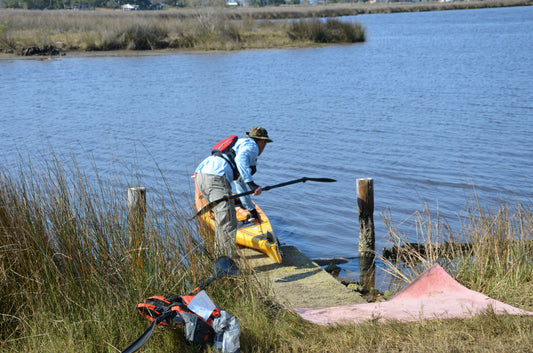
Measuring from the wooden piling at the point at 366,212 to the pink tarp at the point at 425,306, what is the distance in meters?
2.66

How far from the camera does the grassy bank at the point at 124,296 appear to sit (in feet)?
15.9

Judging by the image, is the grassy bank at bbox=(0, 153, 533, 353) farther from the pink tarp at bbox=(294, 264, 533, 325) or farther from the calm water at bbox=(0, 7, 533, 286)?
the calm water at bbox=(0, 7, 533, 286)

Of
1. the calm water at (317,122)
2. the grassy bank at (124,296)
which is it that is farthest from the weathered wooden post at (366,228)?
the grassy bank at (124,296)

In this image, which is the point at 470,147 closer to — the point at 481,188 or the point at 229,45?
the point at 481,188

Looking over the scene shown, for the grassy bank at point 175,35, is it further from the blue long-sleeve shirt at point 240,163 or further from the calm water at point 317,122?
the blue long-sleeve shirt at point 240,163

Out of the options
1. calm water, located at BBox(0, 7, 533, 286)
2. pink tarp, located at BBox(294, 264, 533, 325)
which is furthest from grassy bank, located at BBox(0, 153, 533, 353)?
calm water, located at BBox(0, 7, 533, 286)

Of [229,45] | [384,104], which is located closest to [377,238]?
[384,104]

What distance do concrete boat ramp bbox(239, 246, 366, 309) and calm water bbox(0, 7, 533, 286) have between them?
1347 millimetres

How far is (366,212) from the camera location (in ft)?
29.3

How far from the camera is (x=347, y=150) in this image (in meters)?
15.5

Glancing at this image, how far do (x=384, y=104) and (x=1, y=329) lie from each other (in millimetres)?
17443

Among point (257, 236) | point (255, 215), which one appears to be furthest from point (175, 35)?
point (257, 236)

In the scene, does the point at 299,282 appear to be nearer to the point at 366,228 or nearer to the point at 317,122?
the point at 366,228

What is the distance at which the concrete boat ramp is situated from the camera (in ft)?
21.9
